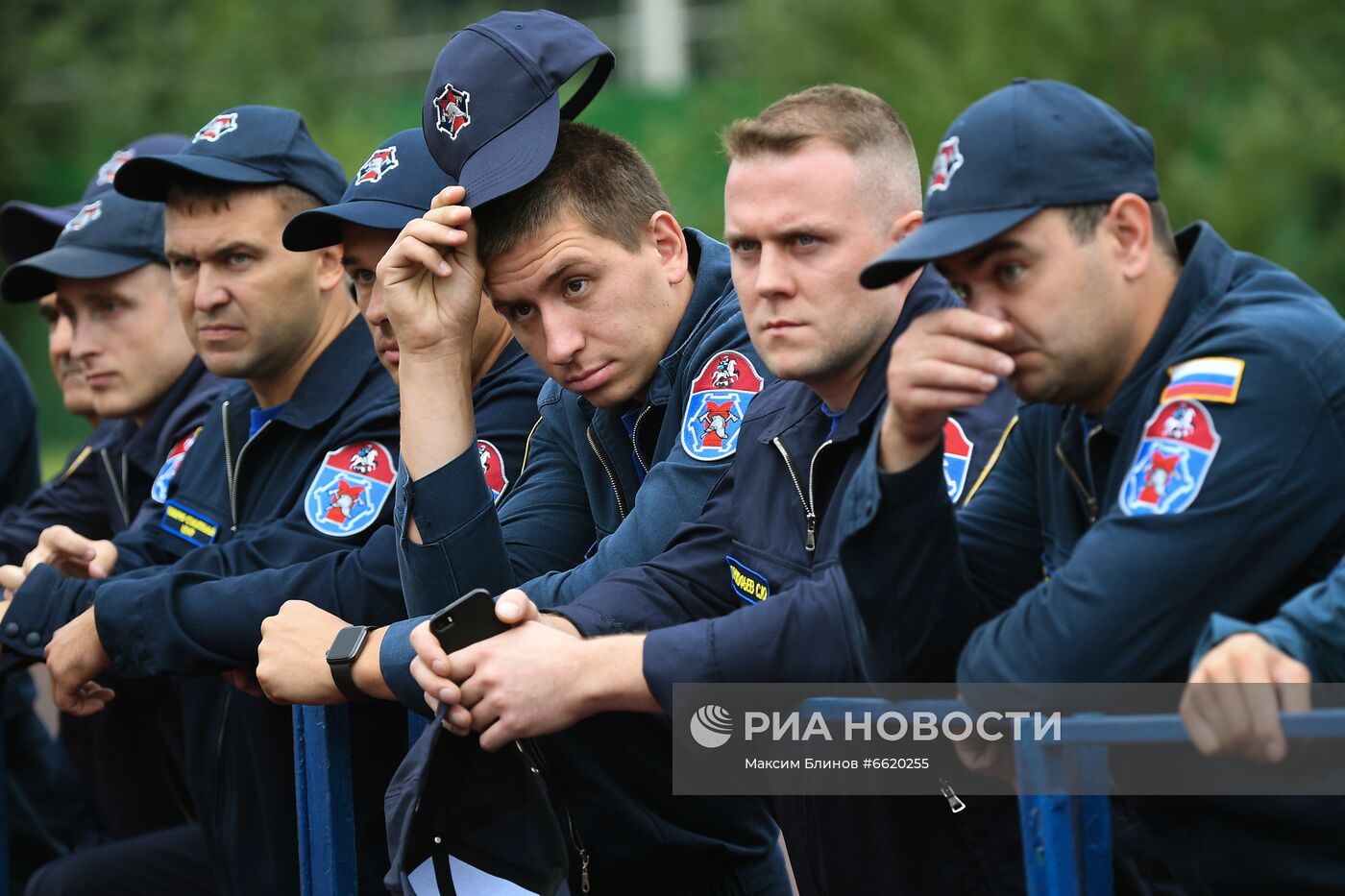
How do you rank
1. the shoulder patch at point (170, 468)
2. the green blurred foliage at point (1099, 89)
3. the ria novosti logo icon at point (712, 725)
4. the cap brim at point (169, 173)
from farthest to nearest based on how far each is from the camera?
the green blurred foliage at point (1099, 89)
the shoulder patch at point (170, 468)
the cap brim at point (169, 173)
the ria novosti logo icon at point (712, 725)

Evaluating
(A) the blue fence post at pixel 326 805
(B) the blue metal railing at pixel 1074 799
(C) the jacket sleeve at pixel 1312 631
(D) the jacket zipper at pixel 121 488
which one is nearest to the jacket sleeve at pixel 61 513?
(D) the jacket zipper at pixel 121 488

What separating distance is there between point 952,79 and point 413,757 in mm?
10394

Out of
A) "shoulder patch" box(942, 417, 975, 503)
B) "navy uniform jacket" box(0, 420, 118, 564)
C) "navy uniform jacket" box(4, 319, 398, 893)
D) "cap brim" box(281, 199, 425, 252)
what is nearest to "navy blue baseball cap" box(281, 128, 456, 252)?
"cap brim" box(281, 199, 425, 252)

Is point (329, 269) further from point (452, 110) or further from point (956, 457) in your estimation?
point (956, 457)

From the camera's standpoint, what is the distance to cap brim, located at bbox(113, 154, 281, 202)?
4.42 m

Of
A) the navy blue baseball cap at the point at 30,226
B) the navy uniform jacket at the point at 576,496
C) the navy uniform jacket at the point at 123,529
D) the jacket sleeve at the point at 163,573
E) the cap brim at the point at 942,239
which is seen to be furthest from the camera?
the navy blue baseball cap at the point at 30,226

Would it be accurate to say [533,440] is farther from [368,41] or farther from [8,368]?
[368,41]

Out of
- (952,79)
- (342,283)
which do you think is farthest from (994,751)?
(952,79)

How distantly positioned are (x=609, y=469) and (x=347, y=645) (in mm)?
756

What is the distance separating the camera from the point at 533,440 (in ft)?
13.1

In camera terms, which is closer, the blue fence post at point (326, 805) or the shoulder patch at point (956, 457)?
the shoulder patch at point (956, 457)

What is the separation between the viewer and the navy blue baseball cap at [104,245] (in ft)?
17.2

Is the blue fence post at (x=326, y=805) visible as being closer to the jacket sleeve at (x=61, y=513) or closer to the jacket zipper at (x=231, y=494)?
the jacket zipper at (x=231, y=494)

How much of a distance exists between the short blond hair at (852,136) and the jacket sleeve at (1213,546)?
0.92 m
